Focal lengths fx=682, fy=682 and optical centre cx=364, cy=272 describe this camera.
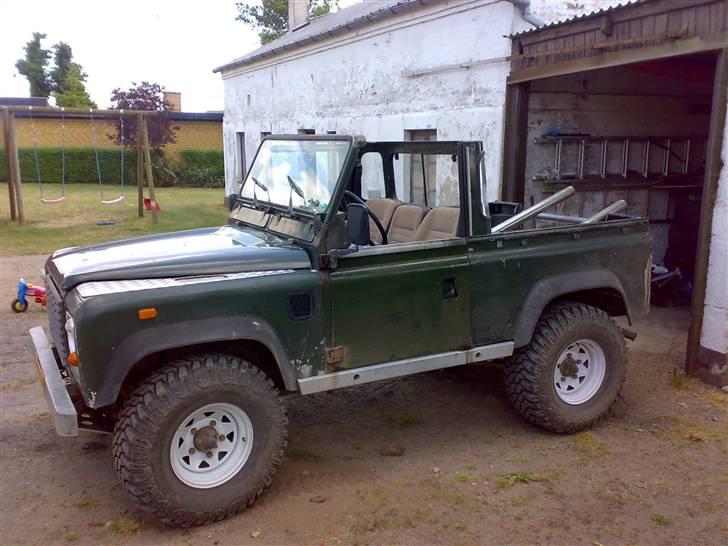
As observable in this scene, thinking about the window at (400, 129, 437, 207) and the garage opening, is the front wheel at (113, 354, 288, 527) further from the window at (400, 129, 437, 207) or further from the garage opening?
the garage opening

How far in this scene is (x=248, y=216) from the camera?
498 cm

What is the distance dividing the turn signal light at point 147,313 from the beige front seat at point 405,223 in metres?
2.02

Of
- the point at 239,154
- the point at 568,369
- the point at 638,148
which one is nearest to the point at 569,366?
the point at 568,369

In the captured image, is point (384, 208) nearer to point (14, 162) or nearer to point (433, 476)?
point (433, 476)

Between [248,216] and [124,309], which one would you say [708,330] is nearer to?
[248,216]

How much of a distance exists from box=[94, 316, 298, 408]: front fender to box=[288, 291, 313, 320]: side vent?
0.16m

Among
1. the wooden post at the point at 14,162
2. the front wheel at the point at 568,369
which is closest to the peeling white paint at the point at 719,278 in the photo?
the front wheel at the point at 568,369

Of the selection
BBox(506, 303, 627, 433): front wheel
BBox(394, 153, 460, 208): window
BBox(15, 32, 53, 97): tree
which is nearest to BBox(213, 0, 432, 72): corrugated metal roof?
BBox(394, 153, 460, 208): window

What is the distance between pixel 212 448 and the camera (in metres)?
3.72

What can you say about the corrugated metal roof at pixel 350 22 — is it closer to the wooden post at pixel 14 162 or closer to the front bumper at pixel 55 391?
the wooden post at pixel 14 162

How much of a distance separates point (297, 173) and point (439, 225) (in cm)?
104

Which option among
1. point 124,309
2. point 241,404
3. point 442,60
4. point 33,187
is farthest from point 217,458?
point 33,187

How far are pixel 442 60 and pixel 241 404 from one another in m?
6.76

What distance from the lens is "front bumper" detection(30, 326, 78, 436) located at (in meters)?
3.45
